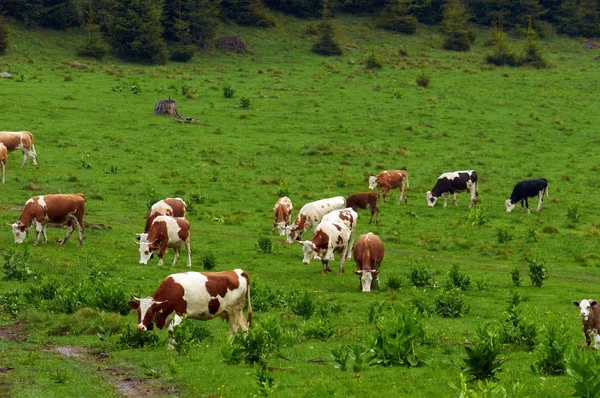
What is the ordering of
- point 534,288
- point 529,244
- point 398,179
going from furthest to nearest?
point 398,179
point 529,244
point 534,288

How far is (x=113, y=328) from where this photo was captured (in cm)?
2328

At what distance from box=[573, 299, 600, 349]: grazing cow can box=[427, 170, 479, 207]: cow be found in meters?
26.0

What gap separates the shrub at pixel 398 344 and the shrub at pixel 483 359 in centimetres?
156

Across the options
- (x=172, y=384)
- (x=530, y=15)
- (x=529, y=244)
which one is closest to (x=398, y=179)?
(x=529, y=244)

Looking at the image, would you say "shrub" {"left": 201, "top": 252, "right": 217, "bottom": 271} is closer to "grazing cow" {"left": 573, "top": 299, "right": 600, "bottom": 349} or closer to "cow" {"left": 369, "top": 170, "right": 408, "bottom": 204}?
"grazing cow" {"left": 573, "top": 299, "right": 600, "bottom": 349}

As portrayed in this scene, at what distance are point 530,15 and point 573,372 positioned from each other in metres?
92.6

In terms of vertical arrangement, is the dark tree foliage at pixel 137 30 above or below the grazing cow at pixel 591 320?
above

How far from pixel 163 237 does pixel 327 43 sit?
59537mm

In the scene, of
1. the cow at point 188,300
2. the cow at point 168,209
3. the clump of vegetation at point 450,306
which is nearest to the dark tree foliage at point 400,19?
the cow at point 168,209

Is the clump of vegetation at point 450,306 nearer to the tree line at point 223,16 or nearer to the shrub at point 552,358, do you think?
the shrub at point 552,358

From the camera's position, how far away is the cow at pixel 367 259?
29609 mm

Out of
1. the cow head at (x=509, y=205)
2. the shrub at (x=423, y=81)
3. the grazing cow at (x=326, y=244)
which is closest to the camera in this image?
the grazing cow at (x=326, y=244)

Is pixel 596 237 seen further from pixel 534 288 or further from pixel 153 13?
pixel 153 13

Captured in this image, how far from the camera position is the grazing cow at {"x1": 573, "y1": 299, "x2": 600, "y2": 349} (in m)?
21.0
